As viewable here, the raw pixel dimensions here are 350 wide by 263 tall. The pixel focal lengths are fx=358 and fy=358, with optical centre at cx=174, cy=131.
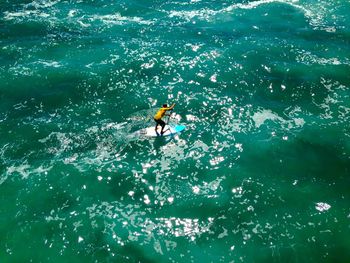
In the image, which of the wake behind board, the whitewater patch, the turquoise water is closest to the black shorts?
the wake behind board

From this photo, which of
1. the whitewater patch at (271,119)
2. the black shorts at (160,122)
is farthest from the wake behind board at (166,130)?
the whitewater patch at (271,119)

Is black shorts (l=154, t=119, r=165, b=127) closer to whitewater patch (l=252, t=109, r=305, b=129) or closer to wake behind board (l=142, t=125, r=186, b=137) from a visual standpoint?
wake behind board (l=142, t=125, r=186, b=137)

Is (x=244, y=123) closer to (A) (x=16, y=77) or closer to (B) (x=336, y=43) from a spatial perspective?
(B) (x=336, y=43)

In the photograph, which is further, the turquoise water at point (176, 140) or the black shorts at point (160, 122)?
the black shorts at point (160, 122)

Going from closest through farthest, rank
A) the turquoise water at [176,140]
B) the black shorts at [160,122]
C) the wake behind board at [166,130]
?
the turquoise water at [176,140] < the black shorts at [160,122] < the wake behind board at [166,130]

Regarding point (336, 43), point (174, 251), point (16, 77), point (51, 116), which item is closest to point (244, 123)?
point (174, 251)

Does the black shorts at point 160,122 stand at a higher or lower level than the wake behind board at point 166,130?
higher

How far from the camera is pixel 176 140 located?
21906 mm

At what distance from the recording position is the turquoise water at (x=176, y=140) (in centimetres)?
1677

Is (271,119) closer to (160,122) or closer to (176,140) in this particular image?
(176,140)

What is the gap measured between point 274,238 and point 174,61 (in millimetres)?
17048

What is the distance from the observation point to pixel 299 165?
20328mm

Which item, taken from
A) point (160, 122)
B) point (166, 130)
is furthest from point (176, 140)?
point (160, 122)

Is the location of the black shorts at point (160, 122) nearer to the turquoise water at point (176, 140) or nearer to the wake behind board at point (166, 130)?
the wake behind board at point (166, 130)
